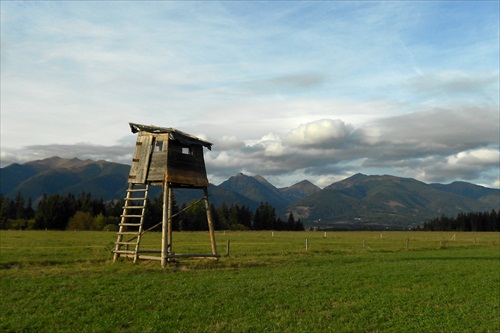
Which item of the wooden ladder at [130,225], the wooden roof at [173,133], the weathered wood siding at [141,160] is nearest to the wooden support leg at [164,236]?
the wooden ladder at [130,225]

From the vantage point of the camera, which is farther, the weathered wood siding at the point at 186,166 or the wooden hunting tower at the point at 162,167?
the weathered wood siding at the point at 186,166

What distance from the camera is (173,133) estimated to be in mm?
30812

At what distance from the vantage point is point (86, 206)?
15400 cm

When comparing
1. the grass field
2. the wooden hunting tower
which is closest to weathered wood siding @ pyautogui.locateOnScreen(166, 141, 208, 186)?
the wooden hunting tower

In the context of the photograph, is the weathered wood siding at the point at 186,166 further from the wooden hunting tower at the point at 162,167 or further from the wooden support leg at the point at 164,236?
the wooden support leg at the point at 164,236

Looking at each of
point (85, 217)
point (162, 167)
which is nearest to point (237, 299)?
point (162, 167)

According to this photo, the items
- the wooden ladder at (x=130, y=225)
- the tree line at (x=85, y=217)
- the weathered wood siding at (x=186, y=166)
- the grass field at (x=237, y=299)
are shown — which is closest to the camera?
the grass field at (x=237, y=299)

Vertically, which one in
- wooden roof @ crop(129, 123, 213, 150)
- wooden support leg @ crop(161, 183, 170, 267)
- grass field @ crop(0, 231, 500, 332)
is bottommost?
grass field @ crop(0, 231, 500, 332)

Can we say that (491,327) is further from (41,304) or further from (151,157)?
(151,157)

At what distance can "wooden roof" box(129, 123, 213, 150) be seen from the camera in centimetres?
3087

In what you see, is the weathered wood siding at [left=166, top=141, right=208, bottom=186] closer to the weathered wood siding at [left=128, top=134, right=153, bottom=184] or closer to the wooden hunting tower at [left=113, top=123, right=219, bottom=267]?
the wooden hunting tower at [left=113, top=123, right=219, bottom=267]

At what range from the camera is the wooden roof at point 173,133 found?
1215 inches

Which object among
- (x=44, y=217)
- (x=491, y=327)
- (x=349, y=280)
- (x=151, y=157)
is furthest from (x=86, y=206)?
(x=491, y=327)

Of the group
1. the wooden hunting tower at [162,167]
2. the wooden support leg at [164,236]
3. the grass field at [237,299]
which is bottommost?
the grass field at [237,299]
